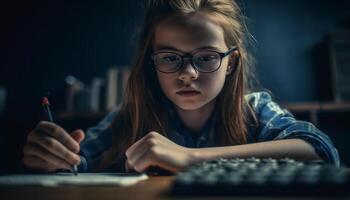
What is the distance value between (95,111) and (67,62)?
1.58 ft

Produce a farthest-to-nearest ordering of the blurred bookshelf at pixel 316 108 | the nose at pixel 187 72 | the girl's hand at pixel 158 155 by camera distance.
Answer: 1. the blurred bookshelf at pixel 316 108
2. the nose at pixel 187 72
3. the girl's hand at pixel 158 155

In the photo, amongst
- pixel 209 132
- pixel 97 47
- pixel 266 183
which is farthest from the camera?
pixel 97 47

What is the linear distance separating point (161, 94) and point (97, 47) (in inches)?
50.3

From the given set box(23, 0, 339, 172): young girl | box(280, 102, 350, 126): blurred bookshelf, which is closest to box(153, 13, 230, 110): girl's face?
box(23, 0, 339, 172): young girl

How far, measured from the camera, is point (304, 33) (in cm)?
217

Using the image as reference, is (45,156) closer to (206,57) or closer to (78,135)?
(78,135)

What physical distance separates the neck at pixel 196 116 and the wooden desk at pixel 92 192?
604 mm

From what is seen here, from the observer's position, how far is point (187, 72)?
0.95 meters

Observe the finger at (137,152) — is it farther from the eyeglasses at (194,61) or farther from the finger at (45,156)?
the eyeglasses at (194,61)

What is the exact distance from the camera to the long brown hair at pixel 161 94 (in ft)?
3.62

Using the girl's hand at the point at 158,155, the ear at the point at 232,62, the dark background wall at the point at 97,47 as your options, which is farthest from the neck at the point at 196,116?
the dark background wall at the point at 97,47

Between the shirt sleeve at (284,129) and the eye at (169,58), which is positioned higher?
the eye at (169,58)

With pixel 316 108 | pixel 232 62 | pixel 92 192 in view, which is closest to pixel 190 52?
pixel 232 62

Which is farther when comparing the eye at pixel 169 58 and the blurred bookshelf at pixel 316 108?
the blurred bookshelf at pixel 316 108
